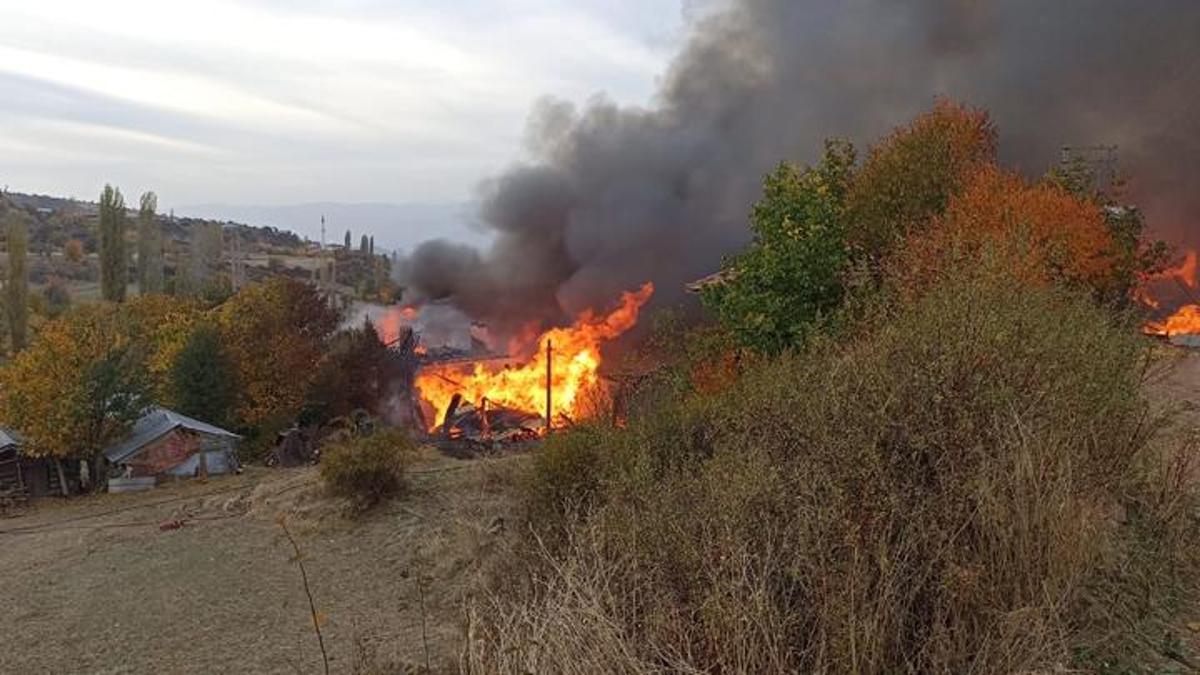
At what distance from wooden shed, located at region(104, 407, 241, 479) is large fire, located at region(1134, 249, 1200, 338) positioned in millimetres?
27458

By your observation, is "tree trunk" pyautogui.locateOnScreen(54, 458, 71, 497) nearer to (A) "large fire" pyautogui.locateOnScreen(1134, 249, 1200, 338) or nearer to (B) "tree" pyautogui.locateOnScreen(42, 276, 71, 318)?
(B) "tree" pyautogui.locateOnScreen(42, 276, 71, 318)

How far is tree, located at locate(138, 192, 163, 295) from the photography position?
178ft

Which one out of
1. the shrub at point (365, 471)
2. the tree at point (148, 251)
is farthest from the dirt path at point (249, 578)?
the tree at point (148, 251)

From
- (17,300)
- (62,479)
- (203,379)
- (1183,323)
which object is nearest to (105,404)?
(62,479)

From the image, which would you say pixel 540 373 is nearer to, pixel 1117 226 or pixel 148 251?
pixel 1117 226

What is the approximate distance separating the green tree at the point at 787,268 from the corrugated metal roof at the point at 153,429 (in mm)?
17710

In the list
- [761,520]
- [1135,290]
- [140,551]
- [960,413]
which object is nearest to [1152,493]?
[960,413]

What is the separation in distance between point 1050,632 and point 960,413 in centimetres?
98

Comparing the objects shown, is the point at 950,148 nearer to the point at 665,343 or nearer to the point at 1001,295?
the point at 665,343

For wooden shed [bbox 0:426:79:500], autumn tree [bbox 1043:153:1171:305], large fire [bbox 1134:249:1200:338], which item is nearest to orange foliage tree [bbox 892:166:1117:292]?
autumn tree [bbox 1043:153:1171:305]

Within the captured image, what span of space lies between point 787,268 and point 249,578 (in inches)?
448

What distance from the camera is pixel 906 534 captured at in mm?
3369

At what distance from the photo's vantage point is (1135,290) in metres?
25.1

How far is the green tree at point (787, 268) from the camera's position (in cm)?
1517
